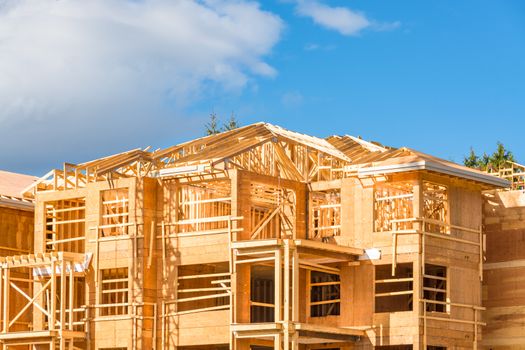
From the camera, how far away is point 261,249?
169ft

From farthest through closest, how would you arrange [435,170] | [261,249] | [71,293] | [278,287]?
[71,293] < [435,170] < [261,249] < [278,287]

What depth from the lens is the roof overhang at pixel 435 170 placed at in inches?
2057

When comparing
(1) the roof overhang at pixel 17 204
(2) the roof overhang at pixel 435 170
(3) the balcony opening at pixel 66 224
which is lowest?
(3) the balcony opening at pixel 66 224

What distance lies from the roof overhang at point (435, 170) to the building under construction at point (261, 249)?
0.06 meters

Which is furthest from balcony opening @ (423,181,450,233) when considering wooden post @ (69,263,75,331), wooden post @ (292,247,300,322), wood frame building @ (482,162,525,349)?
wooden post @ (69,263,75,331)

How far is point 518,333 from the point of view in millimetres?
55875

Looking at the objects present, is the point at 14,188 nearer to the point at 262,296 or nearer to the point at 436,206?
the point at 262,296

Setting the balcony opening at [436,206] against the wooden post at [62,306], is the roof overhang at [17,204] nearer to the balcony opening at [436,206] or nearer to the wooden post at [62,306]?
the wooden post at [62,306]

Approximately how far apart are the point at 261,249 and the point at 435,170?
24.9ft

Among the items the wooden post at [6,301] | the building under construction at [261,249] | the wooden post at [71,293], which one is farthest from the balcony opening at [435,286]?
the wooden post at [6,301]

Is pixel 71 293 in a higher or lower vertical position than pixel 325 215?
lower

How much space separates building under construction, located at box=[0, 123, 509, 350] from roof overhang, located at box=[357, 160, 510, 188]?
6 cm

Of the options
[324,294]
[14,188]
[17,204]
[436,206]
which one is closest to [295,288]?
[324,294]

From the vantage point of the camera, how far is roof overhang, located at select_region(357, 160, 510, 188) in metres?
52.2
